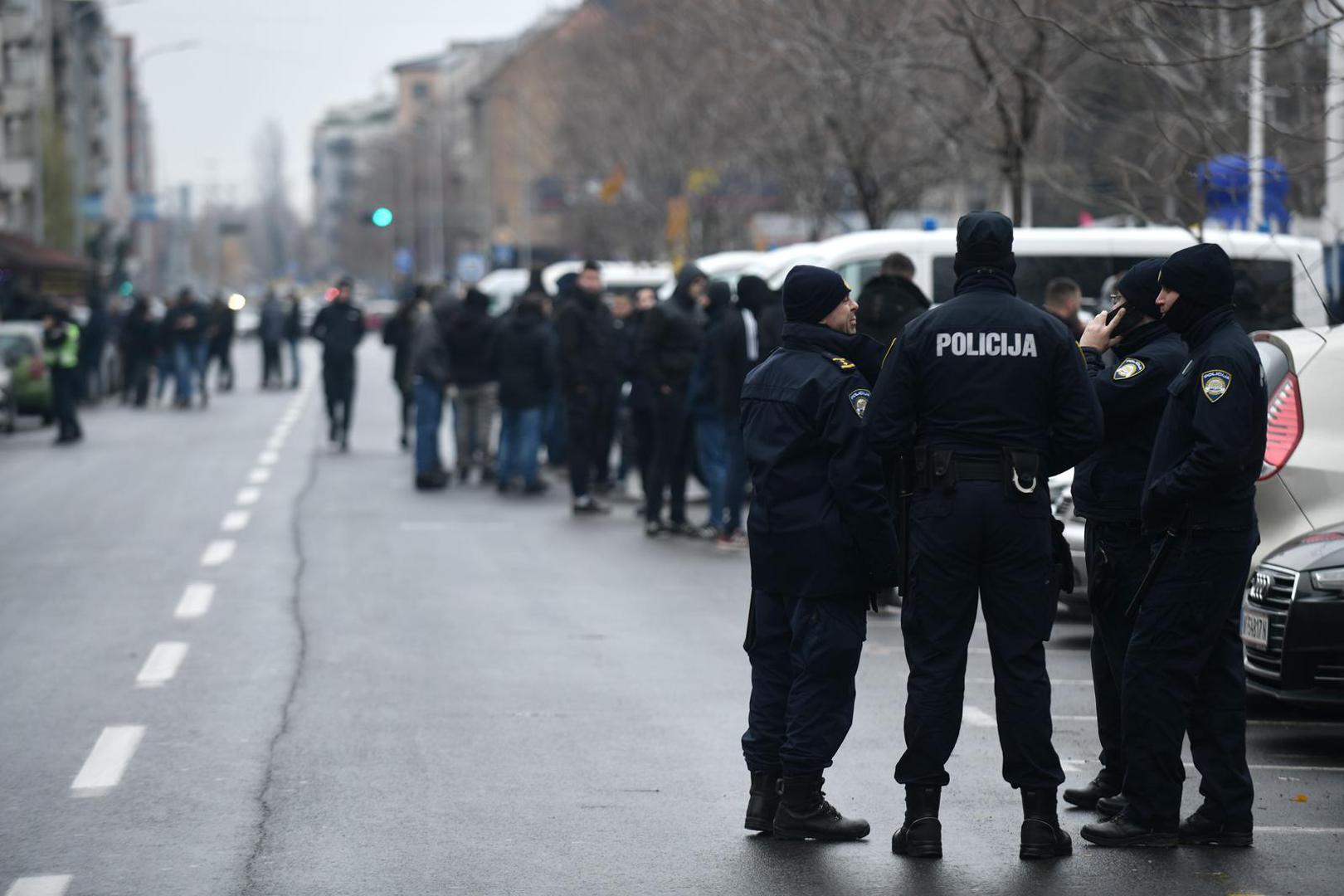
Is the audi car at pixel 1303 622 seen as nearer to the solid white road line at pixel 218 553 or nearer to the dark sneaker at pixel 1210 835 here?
the dark sneaker at pixel 1210 835

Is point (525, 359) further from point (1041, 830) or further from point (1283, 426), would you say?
point (1041, 830)

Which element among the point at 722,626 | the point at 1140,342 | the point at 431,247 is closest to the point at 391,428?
the point at 722,626

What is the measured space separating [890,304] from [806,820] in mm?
5746

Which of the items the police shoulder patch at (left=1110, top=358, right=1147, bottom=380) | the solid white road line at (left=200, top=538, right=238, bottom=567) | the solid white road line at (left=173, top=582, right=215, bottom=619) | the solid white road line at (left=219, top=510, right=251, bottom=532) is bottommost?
the solid white road line at (left=219, top=510, right=251, bottom=532)

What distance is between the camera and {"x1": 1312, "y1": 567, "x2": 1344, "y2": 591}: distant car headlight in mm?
7227

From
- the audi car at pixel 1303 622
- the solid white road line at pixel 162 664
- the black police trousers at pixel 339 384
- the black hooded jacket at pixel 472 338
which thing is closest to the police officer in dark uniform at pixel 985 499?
the audi car at pixel 1303 622

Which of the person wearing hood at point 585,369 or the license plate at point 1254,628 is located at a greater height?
the person wearing hood at point 585,369

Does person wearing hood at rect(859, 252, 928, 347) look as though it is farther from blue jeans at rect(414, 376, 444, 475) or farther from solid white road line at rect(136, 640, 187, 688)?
blue jeans at rect(414, 376, 444, 475)

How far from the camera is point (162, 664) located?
9.52 m

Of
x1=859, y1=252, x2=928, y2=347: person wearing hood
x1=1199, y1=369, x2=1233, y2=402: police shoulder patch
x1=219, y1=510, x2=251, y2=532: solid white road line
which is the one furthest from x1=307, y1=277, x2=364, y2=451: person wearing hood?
x1=1199, y1=369, x2=1233, y2=402: police shoulder patch

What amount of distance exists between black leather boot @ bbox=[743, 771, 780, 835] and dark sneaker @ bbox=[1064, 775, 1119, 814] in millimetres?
1087

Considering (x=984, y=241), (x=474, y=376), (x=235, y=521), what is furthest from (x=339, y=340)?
(x=984, y=241)

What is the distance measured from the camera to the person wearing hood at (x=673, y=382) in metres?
15.0

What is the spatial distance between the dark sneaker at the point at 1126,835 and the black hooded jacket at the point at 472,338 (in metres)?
12.8
